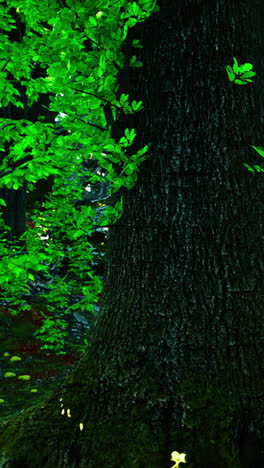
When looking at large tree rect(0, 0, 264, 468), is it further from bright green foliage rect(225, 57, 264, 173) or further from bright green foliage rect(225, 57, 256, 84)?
bright green foliage rect(225, 57, 256, 84)

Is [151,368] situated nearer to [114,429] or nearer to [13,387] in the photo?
[114,429]

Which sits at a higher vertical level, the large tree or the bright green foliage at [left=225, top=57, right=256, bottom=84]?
the bright green foliage at [left=225, top=57, right=256, bottom=84]

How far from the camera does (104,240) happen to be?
48.5 ft

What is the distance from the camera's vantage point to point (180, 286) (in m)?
2.51

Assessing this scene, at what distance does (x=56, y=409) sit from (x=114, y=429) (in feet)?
1.64

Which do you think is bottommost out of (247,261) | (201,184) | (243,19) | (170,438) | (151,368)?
(170,438)

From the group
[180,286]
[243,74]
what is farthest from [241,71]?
[180,286]

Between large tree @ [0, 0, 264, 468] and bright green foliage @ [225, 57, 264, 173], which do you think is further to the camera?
large tree @ [0, 0, 264, 468]

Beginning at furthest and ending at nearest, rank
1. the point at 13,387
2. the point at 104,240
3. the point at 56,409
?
1. the point at 104,240
2. the point at 13,387
3. the point at 56,409

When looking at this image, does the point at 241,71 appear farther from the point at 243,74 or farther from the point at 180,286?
the point at 180,286

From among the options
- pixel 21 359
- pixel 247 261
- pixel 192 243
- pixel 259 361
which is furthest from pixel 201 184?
pixel 21 359

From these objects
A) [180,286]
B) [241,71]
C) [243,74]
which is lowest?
[180,286]

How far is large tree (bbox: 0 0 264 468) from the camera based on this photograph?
2326mm

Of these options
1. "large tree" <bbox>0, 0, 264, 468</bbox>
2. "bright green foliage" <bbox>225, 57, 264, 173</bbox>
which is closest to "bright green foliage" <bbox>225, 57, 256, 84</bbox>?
"bright green foliage" <bbox>225, 57, 264, 173</bbox>
